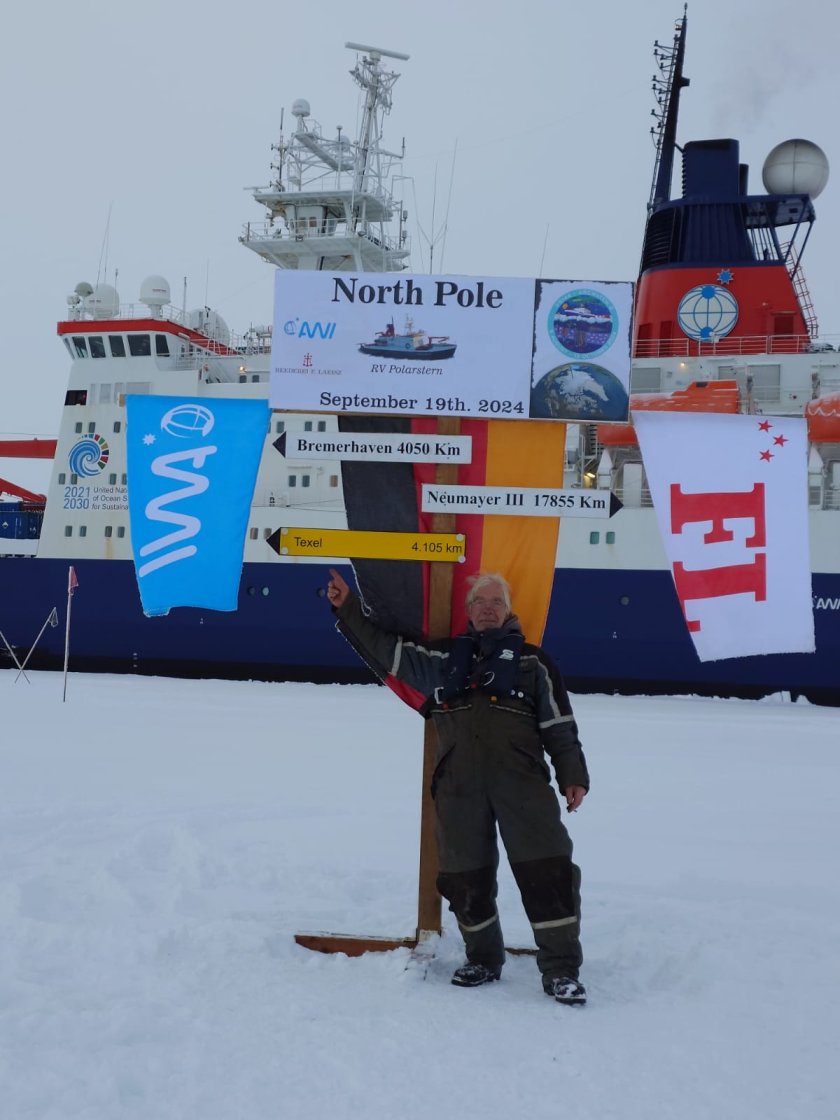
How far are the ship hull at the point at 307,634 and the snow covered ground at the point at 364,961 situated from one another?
7.99 metres

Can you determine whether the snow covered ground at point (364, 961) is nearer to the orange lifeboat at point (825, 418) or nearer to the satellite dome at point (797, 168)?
the orange lifeboat at point (825, 418)

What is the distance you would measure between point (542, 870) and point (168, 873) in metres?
1.80

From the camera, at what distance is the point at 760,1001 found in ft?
10.5

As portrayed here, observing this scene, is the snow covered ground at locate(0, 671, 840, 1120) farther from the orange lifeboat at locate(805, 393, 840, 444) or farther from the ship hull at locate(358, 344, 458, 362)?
the orange lifeboat at locate(805, 393, 840, 444)

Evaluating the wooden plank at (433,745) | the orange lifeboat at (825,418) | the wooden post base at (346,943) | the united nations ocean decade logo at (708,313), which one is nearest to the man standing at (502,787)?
the wooden plank at (433,745)

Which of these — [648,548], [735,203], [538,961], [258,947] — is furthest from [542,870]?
[735,203]

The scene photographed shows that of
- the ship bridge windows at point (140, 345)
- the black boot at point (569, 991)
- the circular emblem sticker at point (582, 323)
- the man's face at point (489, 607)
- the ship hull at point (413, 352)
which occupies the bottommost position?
the black boot at point (569, 991)

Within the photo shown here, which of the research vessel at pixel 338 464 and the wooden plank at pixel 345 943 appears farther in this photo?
the research vessel at pixel 338 464

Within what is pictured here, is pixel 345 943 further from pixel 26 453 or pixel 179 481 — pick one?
pixel 26 453

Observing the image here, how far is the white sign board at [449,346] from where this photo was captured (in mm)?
3926

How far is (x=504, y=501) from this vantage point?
3916 millimetres

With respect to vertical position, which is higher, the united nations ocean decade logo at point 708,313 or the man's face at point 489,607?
the united nations ocean decade logo at point 708,313

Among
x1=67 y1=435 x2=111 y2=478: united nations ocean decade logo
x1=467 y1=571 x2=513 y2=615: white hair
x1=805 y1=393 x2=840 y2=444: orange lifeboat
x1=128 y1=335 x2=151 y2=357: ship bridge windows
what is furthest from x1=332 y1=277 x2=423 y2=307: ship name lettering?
x1=128 y1=335 x2=151 y2=357: ship bridge windows

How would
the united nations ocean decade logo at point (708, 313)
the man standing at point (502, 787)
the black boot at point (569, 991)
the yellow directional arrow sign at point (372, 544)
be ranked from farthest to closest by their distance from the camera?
the united nations ocean decade logo at point (708, 313) → the yellow directional arrow sign at point (372, 544) → the man standing at point (502, 787) → the black boot at point (569, 991)
